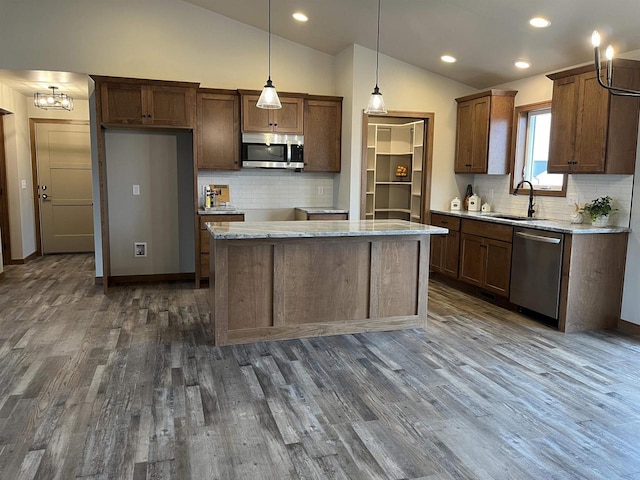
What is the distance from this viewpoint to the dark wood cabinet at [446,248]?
5.81 metres

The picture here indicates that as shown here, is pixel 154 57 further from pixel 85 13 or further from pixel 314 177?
pixel 314 177

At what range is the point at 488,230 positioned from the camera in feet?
17.0

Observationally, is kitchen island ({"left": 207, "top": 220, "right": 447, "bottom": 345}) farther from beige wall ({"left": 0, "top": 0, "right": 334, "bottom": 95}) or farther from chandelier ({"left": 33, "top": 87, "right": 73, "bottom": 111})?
chandelier ({"left": 33, "top": 87, "right": 73, "bottom": 111})

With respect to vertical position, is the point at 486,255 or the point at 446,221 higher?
the point at 446,221

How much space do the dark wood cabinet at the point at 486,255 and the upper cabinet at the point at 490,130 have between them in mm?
780

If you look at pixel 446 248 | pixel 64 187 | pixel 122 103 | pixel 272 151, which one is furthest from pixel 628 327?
pixel 64 187

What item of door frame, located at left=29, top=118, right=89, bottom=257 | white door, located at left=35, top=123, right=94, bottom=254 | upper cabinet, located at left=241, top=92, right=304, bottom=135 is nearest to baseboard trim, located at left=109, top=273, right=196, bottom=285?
upper cabinet, located at left=241, top=92, right=304, bottom=135

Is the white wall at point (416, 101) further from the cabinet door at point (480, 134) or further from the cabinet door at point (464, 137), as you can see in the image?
the cabinet door at point (480, 134)

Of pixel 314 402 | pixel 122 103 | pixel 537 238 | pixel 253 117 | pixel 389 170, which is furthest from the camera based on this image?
pixel 389 170

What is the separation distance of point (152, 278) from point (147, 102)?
213 centimetres

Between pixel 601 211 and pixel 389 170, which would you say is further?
pixel 389 170

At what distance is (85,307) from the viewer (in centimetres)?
486

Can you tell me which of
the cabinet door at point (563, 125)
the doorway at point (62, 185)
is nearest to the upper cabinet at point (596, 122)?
the cabinet door at point (563, 125)

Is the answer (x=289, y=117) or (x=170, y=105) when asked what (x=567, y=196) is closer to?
(x=289, y=117)
